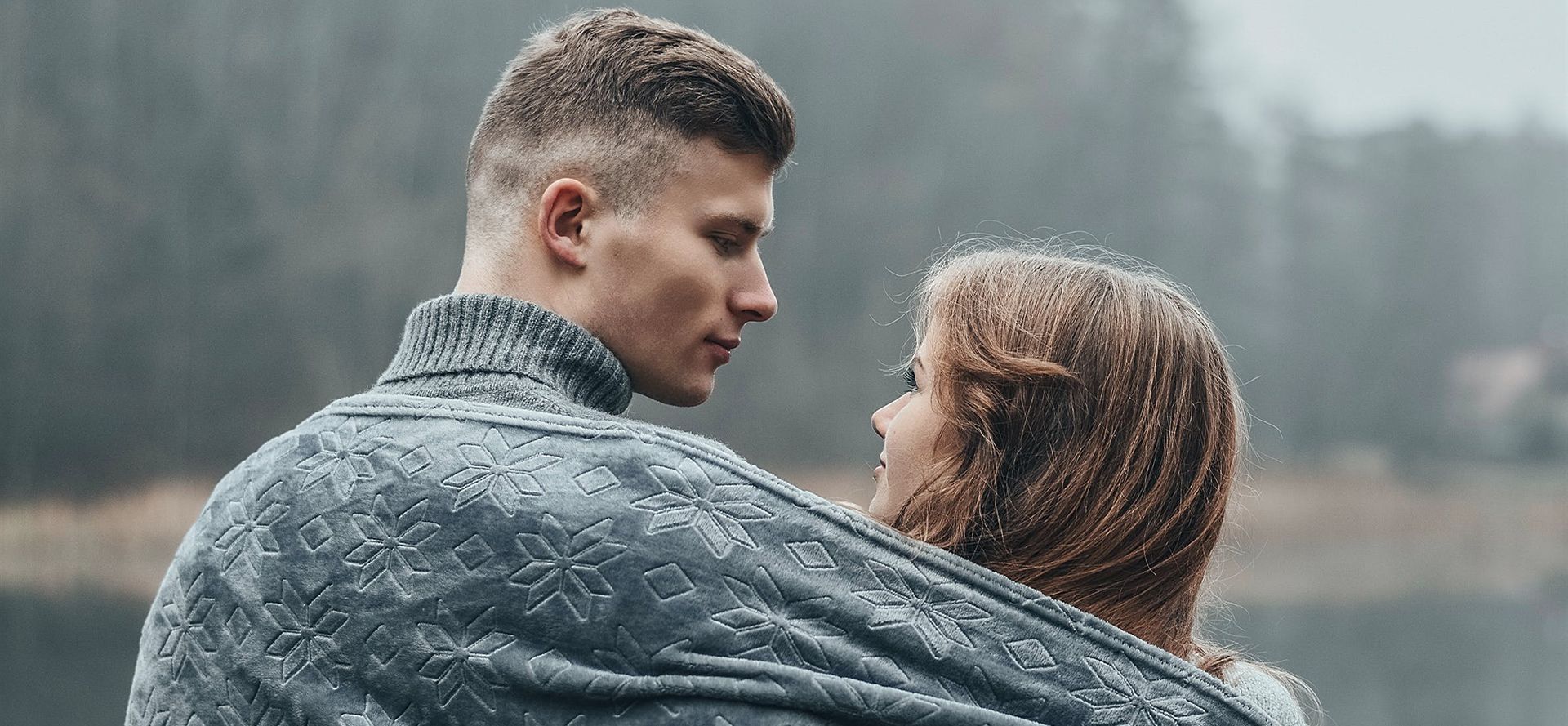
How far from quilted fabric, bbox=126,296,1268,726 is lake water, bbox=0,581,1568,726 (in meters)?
4.01

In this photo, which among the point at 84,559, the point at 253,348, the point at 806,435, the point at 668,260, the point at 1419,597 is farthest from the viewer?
the point at 1419,597

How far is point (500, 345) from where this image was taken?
3.48ft

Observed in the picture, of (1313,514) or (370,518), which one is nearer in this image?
(370,518)

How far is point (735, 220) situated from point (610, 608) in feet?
1.73

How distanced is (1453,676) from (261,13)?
6.11 m

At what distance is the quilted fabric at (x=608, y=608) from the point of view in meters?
0.81

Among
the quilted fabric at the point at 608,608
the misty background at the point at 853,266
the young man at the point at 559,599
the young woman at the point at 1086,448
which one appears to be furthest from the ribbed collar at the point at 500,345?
the misty background at the point at 853,266

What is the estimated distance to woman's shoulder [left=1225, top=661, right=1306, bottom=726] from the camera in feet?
3.26

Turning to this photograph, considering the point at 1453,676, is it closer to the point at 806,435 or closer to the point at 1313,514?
the point at 1313,514

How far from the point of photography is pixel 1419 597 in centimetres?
763

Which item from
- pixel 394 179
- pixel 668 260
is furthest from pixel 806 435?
pixel 668 260

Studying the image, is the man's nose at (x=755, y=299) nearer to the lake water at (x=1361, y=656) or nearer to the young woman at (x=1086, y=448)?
the young woman at (x=1086, y=448)

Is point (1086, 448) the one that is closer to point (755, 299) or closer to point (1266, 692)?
point (1266, 692)

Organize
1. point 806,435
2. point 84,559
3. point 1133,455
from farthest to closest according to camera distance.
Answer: point 806,435, point 84,559, point 1133,455
